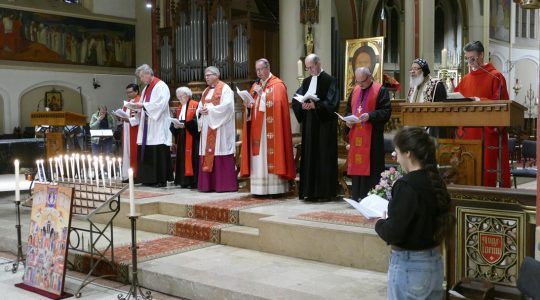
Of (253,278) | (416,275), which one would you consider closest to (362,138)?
(253,278)

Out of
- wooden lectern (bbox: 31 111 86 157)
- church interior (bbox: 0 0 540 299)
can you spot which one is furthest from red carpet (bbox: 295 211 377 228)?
wooden lectern (bbox: 31 111 86 157)

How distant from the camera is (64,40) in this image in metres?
15.2

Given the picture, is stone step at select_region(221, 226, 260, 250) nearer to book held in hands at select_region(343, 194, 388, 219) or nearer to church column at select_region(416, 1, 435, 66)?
book held in hands at select_region(343, 194, 388, 219)

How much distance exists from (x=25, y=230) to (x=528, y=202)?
5.27 meters

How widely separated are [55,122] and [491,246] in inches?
268

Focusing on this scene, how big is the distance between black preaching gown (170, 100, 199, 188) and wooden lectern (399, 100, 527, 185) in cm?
398

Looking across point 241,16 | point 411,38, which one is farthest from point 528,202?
point 241,16

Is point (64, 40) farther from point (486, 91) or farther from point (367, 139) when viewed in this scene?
point (486, 91)

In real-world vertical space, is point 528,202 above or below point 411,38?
below

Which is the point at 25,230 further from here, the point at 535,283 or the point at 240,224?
the point at 535,283

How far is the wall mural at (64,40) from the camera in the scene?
46.8ft

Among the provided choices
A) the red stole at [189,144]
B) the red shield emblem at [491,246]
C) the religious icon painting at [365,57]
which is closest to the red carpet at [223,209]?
the red stole at [189,144]

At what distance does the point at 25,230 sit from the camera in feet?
21.3

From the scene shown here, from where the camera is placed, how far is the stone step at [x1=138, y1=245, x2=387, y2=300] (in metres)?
3.90
